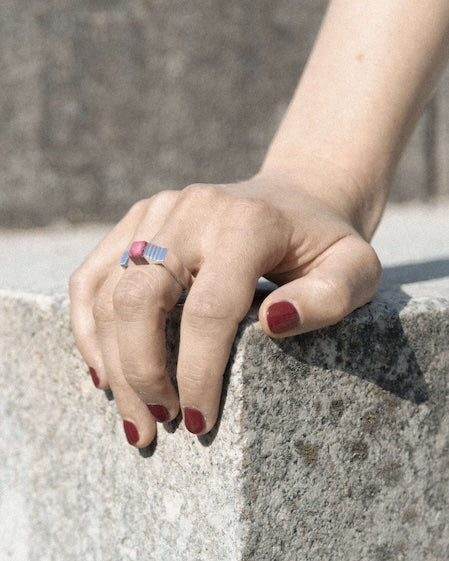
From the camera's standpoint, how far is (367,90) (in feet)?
3.55

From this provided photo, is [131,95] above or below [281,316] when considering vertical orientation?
below

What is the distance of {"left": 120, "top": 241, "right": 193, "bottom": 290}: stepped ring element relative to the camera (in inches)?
36.0

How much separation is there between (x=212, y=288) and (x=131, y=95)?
5.80 ft

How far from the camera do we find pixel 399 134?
1.12 m

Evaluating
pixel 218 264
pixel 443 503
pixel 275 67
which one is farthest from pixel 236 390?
pixel 275 67

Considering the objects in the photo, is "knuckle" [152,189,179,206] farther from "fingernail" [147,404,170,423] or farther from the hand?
"fingernail" [147,404,170,423]

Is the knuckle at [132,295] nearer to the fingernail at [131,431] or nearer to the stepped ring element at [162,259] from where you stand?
the stepped ring element at [162,259]

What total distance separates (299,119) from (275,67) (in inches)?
65.6

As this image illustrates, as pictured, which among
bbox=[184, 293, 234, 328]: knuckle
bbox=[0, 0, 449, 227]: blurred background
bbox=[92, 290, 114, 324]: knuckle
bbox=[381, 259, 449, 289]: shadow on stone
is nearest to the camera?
bbox=[184, 293, 234, 328]: knuckle

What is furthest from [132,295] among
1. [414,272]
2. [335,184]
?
[414,272]

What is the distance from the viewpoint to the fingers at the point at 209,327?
86 centimetres

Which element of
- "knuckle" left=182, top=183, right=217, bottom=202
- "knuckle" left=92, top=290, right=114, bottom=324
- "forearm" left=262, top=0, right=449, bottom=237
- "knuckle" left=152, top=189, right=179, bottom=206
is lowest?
"knuckle" left=92, top=290, right=114, bottom=324

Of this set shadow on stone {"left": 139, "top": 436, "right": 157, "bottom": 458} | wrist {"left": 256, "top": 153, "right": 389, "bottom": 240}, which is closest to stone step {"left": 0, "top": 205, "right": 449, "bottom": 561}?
shadow on stone {"left": 139, "top": 436, "right": 157, "bottom": 458}

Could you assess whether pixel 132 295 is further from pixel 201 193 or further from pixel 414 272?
pixel 414 272
